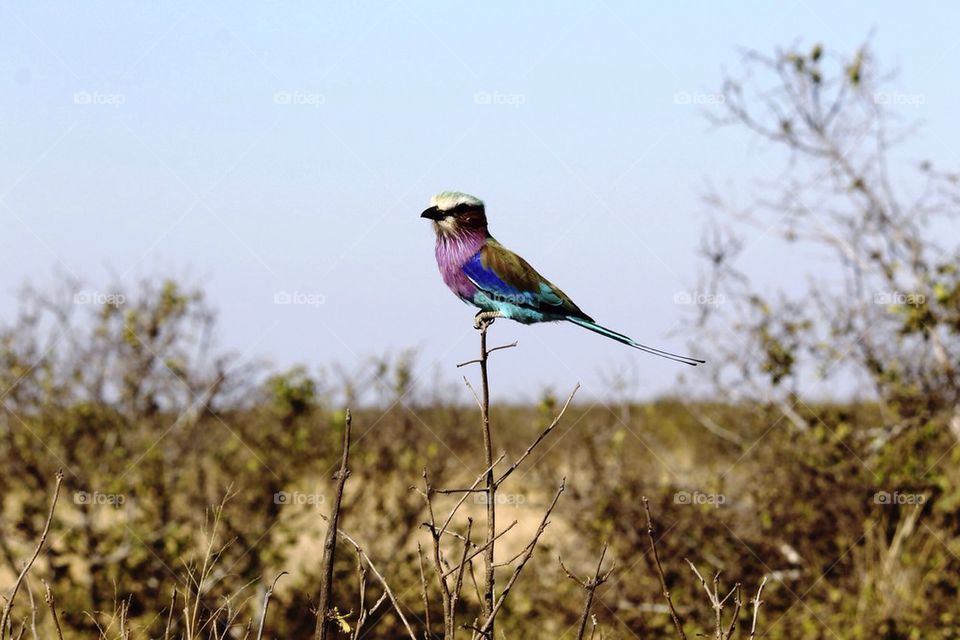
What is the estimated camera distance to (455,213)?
252cm

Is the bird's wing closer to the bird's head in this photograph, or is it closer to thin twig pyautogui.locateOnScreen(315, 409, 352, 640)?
the bird's head

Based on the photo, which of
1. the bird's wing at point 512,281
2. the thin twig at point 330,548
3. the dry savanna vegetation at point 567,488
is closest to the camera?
the thin twig at point 330,548

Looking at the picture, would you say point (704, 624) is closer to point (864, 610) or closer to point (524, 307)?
point (864, 610)

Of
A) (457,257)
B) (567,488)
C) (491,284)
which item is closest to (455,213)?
(457,257)

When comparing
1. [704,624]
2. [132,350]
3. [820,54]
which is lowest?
[704,624]

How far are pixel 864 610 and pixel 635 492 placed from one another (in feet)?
5.59

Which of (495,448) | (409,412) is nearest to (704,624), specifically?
(409,412)

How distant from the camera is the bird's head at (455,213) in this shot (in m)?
2.50

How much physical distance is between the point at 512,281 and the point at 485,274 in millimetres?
88

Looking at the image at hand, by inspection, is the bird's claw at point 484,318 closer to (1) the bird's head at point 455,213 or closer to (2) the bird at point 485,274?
(2) the bird at point 485,274

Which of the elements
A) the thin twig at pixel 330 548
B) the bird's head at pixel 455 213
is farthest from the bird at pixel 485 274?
the thin twig at pixel 330 548

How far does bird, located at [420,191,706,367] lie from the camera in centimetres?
253

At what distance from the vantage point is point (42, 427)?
7934mm

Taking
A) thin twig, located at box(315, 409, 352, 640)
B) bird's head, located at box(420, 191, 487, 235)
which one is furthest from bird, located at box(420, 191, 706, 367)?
thin twig, located at box(315, 409, 352, 640)
